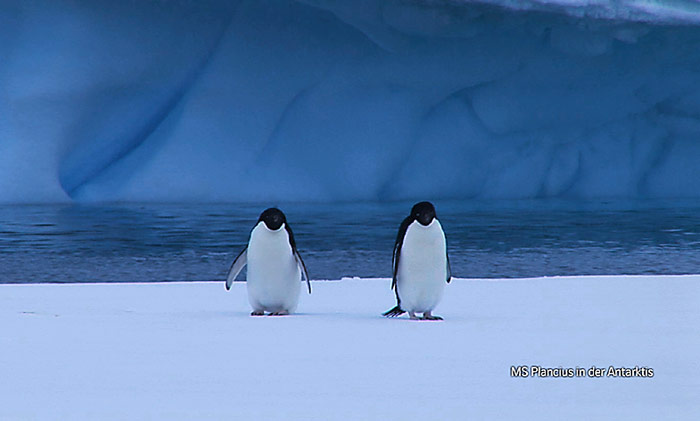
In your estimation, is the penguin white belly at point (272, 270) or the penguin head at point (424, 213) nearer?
the penguin head at point (424, 213)

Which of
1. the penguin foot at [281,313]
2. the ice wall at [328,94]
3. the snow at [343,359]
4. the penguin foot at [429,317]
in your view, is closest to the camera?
the snow at [343,359]

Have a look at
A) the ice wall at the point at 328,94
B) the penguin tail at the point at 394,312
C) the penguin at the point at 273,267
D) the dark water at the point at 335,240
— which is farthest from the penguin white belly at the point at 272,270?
the ice wall at the point at 328,94

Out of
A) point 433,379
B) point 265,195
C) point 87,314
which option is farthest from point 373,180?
point 433,379

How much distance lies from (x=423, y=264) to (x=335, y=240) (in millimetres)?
5553

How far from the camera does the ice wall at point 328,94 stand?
10523 mm

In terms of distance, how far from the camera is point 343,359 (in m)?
2.34

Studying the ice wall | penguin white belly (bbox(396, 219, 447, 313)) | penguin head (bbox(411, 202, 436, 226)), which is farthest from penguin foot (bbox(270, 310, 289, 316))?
the ice wall

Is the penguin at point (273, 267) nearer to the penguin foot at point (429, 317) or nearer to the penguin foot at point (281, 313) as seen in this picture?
the penguin foot at point (281, 313)

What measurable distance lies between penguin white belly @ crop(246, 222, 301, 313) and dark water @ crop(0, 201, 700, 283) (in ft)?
9.83

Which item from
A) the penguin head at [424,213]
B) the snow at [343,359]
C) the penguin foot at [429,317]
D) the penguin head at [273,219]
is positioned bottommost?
the snow at [343,359]

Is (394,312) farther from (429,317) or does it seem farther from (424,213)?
(424,213)

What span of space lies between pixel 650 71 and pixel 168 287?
380 inches

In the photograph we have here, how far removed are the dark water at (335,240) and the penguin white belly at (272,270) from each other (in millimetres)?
2996

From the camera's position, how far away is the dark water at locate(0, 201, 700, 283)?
6.98 meters
